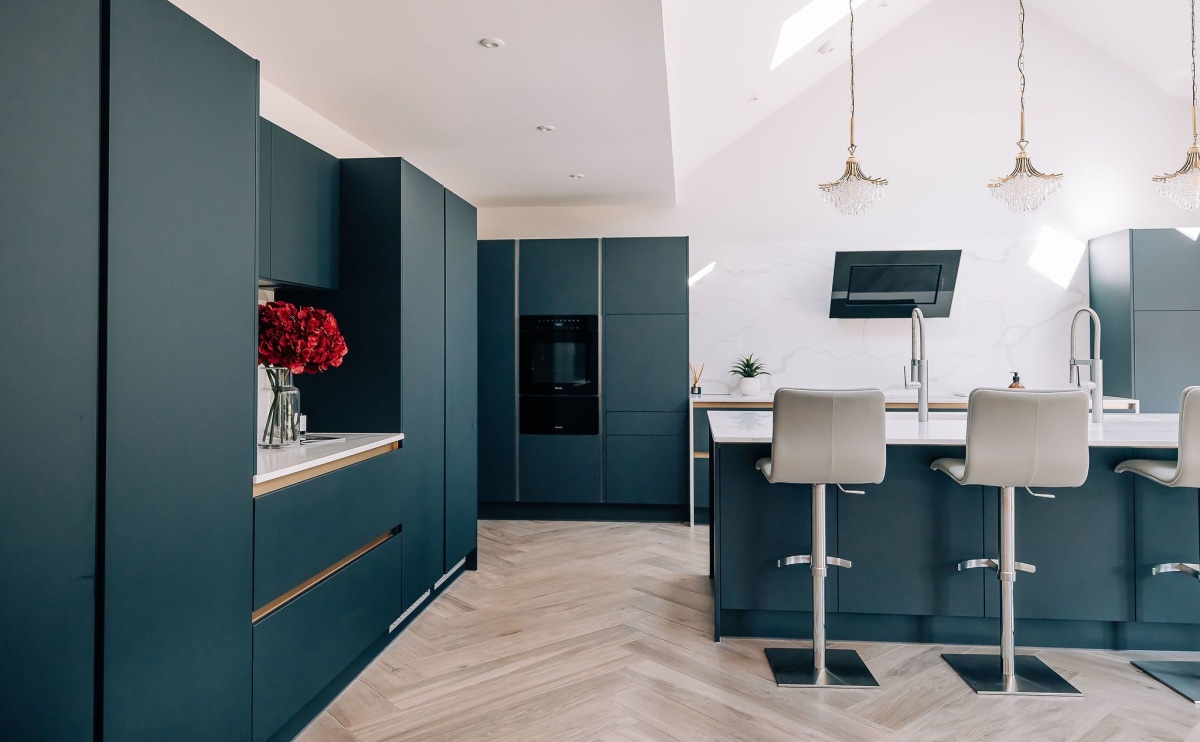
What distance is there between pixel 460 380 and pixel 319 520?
4.82 feet

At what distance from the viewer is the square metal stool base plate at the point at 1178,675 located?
91.6 inches

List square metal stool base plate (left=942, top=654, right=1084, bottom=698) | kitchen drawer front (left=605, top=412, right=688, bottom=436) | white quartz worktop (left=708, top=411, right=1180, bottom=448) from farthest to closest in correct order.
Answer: kitchen drawer front (left=605, top=412, right=688, bottom=436) < white quartz worktop (left=708, top=411, right=1180, bottom=448) < square metal stool base plate (left=942, top=654, right=1084, bottom=698)

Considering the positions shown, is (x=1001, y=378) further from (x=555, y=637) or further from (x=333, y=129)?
(x=333, y=129)

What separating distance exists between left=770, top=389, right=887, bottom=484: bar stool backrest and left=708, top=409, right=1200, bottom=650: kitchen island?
148 millimetres

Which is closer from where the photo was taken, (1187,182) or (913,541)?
(913,541)

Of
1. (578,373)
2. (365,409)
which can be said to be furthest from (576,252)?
(365,409)

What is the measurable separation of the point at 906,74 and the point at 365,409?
A: 4.66m

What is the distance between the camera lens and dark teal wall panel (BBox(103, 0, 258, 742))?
1401 mm

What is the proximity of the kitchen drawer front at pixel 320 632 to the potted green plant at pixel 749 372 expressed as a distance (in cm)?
307

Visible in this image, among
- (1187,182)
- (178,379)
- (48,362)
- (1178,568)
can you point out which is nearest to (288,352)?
(178,379)

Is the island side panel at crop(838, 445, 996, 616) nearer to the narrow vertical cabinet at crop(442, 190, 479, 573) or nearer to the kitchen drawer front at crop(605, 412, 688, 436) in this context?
the narrow vertical cabinet at crop(442, 190, 479, 573)

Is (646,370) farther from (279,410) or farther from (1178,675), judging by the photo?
(1178,675)

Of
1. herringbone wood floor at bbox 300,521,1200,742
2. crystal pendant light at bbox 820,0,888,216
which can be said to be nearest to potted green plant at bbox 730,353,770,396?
crystal pendant light at bbox 820,0,888,216

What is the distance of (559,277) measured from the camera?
5000 millimetres
